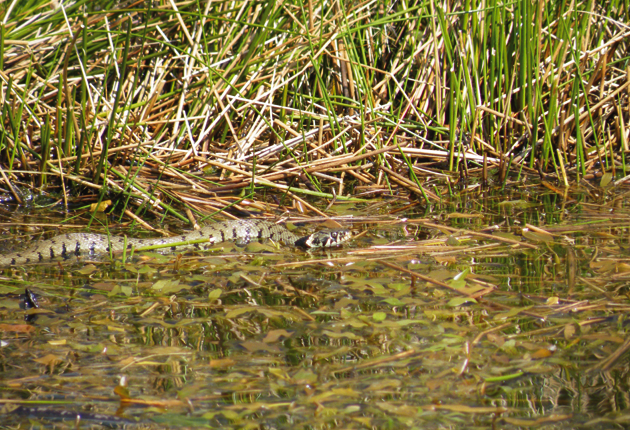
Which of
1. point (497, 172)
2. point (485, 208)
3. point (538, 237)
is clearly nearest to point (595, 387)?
point (538, 237)

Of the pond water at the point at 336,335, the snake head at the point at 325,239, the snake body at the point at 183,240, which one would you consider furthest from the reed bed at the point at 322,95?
the pond water at the point at 336,335

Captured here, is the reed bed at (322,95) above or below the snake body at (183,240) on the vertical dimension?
Answer: above

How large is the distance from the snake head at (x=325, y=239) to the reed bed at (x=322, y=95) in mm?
885

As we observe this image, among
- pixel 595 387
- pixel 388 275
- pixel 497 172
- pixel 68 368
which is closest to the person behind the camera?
pixel 595 387

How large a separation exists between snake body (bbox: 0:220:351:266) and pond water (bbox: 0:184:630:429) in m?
0.24

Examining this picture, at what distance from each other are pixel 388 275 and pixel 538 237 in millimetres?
1155

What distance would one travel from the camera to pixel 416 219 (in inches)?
184

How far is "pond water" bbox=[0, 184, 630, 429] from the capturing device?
213 cm

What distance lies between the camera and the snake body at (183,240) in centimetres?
418

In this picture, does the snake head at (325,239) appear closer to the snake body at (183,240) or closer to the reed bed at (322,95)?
Answer: the snake body at (183,240)

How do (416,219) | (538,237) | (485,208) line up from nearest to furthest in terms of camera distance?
(538,237), (416,219), (485,208)

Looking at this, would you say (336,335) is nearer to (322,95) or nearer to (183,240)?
(183,240)

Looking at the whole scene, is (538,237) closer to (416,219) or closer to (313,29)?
(416,219)

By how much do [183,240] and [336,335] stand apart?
1.97 m
